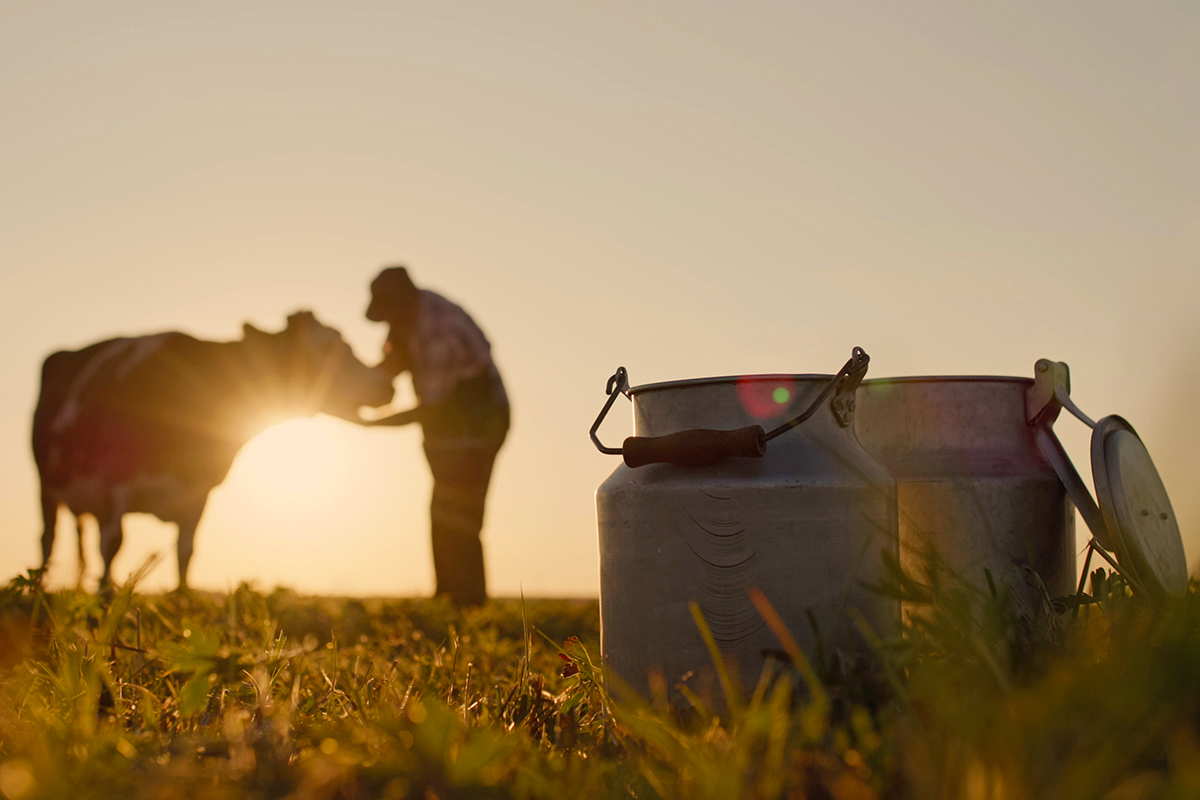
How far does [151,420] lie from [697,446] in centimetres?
732

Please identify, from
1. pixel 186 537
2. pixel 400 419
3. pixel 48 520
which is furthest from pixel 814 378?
pixel 48 520

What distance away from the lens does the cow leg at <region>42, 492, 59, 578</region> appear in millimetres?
8211

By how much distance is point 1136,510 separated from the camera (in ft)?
8.45

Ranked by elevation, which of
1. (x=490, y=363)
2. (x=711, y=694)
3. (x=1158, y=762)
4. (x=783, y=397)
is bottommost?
(x=711, y=694)

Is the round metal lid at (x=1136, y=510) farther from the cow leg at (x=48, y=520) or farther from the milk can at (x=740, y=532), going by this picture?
the cow leg at (x=48, y=520)

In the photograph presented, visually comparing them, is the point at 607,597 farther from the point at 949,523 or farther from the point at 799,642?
the point at 949,523

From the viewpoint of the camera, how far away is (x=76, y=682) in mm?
2008

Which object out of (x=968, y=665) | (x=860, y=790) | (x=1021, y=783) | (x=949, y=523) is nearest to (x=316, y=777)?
(x=860, y=790)

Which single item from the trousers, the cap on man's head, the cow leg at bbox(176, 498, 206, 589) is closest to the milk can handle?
the trousers

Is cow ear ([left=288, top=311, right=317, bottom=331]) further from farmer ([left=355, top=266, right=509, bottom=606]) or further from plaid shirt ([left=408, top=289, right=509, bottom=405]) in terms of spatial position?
plaid shirt ([left=408, top=289, right=509, bottom=405])

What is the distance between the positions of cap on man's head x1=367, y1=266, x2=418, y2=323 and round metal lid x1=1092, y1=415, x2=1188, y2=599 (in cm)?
593

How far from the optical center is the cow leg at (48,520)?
821cm

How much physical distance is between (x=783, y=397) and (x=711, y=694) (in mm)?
734

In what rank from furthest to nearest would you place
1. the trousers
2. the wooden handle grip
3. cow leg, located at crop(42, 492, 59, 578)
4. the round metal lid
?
cow leg, located at crop(42, 492, 59, 578)
the trousers
the round metal lid
the wooden handle grip
